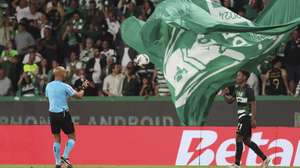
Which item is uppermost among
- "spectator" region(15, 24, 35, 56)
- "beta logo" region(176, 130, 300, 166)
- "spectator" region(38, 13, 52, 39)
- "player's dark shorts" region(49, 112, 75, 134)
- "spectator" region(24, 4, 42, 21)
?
"spectator" region(24, 4, 42, 21)

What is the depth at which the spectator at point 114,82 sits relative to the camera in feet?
89.8

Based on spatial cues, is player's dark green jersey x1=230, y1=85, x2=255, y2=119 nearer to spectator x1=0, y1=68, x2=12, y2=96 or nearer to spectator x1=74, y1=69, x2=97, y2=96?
spectator x1=74, y1=69, x2=97, y2=96

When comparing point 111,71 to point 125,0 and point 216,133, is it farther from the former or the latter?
point 216,133

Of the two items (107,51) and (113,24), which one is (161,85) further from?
(113,24)

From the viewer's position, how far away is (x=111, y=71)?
90.7 ft

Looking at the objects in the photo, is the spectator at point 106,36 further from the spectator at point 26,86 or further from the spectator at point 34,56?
the spectator at point 26,86

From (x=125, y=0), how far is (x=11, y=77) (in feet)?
13.3

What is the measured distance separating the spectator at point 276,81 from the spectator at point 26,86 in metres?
6.56

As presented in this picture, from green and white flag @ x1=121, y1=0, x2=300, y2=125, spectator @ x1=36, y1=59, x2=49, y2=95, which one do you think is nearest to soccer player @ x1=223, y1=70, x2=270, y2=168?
green and white flag @ x1=121, y1=0, x2=300, y2=125

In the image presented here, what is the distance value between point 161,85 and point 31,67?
408 centimetres

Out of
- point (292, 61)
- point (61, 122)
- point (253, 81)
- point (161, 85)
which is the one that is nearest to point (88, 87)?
point (161, 85)

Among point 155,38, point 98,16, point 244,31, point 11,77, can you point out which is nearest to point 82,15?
point 98,16

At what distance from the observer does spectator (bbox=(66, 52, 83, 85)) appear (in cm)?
2810

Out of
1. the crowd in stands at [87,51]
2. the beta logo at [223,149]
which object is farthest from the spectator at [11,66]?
the beta logo at [223,149]
